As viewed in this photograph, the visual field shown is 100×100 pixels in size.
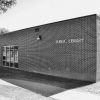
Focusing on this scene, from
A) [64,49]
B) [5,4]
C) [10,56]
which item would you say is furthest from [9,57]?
[64,49]

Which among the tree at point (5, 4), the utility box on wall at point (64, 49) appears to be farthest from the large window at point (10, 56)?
the tree at point (5, 4)

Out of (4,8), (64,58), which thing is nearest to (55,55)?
(64,58)

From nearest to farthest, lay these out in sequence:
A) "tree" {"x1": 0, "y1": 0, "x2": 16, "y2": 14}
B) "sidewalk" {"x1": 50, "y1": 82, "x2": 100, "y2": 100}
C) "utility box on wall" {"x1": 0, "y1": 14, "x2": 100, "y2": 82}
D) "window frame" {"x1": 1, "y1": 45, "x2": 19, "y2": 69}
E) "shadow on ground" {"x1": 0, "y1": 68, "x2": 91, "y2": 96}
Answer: "sidewalk" {"x1": 50, "y1": 82, "x2": 100, "y2": 100} → "shadow on ground" {"x1": 0, "y1": 68, "x2": 91, "y2": 96} → "utility box on wall" {"x1": 0, "y1": 14, "x2": 100, "y2": 82} → "tree" {"x1": 0, "y1": 0, "x2": 16, "y2": 14} → "window frame" {"x1": 1, "y1": 45, "x2": 19, "y2": 69}

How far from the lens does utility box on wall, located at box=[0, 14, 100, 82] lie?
10203 millimetres

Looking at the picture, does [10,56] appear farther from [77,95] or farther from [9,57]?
[77,95]

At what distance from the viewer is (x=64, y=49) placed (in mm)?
11938

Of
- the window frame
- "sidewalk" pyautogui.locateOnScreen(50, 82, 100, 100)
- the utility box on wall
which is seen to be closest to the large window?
the window frame

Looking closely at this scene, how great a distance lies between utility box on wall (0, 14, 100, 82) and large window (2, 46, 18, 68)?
2.64 feet

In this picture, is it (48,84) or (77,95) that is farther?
(48,84)

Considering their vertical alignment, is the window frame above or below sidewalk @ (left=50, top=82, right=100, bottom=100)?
above

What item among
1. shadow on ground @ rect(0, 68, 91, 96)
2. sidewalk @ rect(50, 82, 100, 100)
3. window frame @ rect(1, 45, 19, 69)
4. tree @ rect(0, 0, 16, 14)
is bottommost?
shadow on ground @ rect(0, 68, 91, 96)

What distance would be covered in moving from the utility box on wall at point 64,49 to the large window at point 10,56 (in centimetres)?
80

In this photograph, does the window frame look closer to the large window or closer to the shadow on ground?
the large window

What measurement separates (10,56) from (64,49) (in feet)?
31.1
